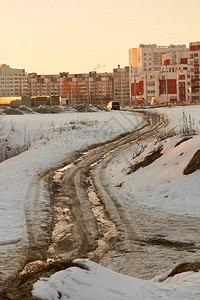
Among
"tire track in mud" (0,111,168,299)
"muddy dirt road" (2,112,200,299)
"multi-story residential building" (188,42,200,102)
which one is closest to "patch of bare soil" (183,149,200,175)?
"muddy dirt road" (2,112,200,299)

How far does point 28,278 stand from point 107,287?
52.3 inches

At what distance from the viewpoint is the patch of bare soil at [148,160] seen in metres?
13.4

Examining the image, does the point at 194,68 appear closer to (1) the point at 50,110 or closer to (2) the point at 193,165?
(1) the point at 50,110

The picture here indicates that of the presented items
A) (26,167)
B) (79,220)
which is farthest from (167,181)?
(26,167)

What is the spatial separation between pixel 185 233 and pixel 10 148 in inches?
760

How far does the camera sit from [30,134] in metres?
29.6

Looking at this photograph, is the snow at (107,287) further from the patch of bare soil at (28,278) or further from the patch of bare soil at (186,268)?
the patch of bare soil at (186,268)

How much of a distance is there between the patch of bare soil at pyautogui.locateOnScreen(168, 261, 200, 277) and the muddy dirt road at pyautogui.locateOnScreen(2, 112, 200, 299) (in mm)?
334

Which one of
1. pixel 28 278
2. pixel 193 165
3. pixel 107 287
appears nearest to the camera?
pixel 107 287

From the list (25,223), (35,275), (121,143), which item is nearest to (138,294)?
(35,275)

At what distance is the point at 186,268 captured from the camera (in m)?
5.65

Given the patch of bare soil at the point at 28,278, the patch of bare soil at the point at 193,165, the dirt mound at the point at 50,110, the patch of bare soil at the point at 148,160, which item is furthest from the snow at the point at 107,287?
the dirt mound at the point at 50,110

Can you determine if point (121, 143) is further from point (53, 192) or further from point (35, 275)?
point (35, 275)

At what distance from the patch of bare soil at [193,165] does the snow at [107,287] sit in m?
5.88
